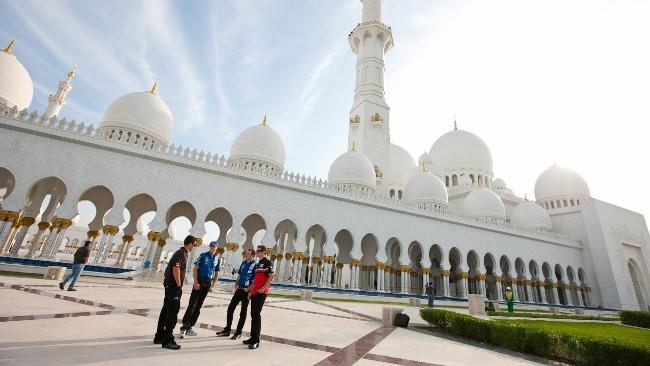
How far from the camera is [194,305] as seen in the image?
183 inches

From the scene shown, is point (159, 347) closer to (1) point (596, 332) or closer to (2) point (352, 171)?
(1) point (596, 332)

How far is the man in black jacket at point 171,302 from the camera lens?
143 inches

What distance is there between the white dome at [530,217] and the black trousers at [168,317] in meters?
32.9

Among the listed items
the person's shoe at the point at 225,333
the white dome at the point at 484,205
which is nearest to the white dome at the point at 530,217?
the white dome at the point at 484,205

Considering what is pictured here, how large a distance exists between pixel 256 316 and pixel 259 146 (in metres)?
18.7

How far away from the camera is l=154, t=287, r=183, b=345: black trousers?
12.0 ft

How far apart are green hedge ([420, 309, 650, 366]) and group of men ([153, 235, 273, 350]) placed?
469 cm

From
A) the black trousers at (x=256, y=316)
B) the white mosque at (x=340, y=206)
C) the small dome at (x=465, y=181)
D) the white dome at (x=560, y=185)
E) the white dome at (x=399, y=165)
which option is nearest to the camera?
the black trousers at (x=256, y=316)

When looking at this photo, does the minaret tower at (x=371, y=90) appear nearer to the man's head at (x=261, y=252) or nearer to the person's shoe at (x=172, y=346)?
the man's head at (x=261, y=252)

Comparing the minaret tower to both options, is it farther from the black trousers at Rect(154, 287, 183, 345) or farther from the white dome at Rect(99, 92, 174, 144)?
the black trousers at Rect(154, 287, 183, 345)

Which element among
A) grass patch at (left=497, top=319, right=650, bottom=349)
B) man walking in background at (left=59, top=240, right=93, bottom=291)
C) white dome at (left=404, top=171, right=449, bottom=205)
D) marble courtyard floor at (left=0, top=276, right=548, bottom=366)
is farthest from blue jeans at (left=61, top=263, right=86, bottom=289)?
white dome at (left=404, top=171, right=449, bottom=205)

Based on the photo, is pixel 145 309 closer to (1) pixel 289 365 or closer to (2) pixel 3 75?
(1) pixel 289 365

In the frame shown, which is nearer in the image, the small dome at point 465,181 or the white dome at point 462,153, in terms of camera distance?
the small dome at point 465,181

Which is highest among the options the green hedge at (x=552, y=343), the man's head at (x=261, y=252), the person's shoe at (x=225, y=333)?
the man's head at (x=261, y=252)
